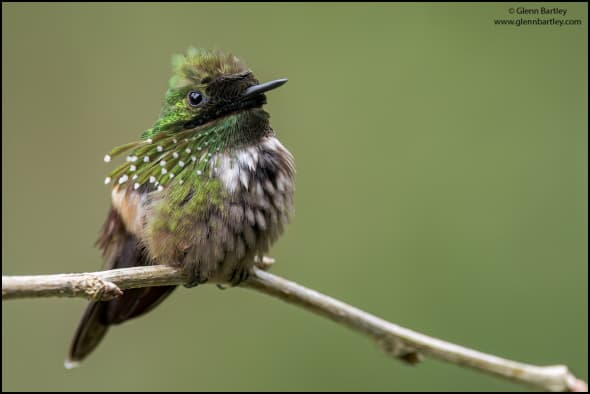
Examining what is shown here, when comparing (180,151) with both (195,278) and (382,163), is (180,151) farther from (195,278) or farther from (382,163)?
(382,163)

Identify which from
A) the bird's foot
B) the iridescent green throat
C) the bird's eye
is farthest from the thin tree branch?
the bird's eye

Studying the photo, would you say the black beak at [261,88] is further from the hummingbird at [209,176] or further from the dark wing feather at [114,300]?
the dark wing feather at [114,300]

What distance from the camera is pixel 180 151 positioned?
2.30 meters

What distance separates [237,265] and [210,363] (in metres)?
2.32

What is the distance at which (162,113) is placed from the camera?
2469 mm

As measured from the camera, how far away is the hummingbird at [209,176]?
2.30 metres

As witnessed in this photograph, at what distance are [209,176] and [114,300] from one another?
69 centimetres

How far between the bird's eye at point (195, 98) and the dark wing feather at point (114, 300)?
530mm

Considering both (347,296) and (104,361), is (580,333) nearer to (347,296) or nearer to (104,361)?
(347,296)

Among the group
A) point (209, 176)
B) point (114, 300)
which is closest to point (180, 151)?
point (209, 176)

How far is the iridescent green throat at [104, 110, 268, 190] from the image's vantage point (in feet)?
7.40

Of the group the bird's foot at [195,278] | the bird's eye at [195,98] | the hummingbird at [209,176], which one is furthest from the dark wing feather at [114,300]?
the bird's eye at [195,98]

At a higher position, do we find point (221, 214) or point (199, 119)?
point (199, 119)

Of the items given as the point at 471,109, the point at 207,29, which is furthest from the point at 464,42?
the point at 207,29
